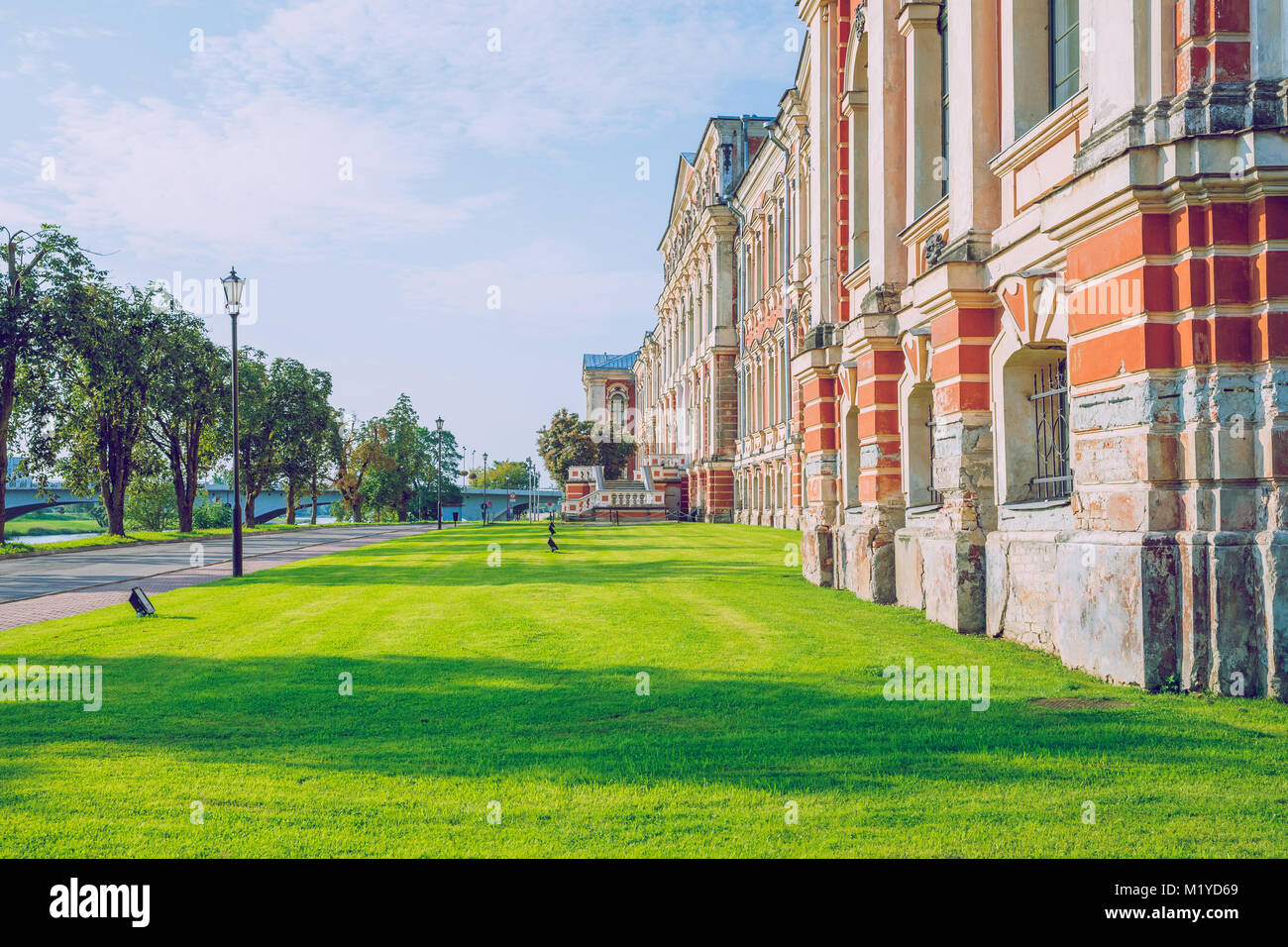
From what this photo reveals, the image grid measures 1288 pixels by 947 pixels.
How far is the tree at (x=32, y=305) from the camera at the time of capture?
3578 cm

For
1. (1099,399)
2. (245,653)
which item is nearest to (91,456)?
(245,653)

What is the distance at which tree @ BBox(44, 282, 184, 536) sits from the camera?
128 ft

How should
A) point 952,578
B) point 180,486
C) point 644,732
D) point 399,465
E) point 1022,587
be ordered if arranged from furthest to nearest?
1. point 399,465
2. point 180,486
3. point 952,578
4. point 1022,587
5. point 644,732

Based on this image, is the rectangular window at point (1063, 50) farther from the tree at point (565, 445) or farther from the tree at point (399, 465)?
the tree at point (399, 465)

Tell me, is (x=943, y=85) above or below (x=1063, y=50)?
above

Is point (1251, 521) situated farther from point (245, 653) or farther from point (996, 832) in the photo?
point (245, 653)

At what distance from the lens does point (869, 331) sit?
50.0ft

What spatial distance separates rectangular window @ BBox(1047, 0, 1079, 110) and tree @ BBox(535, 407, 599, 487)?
63.9 metres

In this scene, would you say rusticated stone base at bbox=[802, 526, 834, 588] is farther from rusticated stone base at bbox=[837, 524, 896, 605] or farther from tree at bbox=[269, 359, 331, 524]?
tree at bbox=[269, 359, 331, 524]

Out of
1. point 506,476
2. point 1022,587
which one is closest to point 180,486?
point 1022,587

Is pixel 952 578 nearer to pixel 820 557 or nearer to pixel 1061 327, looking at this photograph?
pixel 1061 327

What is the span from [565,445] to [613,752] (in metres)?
70.8

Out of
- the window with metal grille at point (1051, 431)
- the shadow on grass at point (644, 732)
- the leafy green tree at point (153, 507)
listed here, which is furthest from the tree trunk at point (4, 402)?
the window with metal grille at point (1051, 431)

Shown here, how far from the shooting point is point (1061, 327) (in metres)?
9.65
